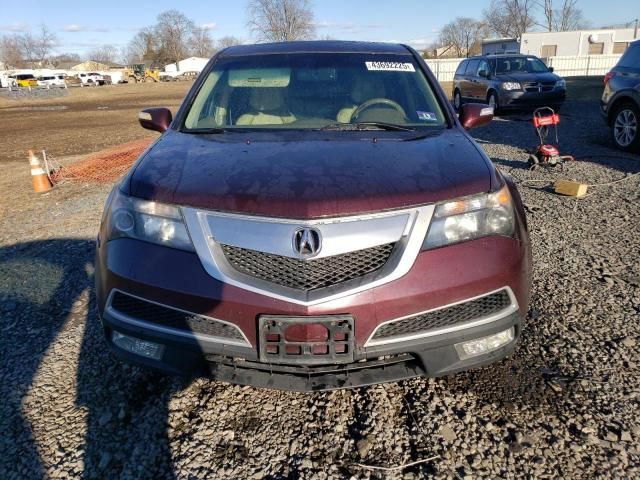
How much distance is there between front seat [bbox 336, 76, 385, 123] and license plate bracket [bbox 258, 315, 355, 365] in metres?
1.77

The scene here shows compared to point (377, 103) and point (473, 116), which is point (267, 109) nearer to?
point (377, 103)

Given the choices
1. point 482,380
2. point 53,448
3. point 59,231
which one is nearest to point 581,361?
point 482,380

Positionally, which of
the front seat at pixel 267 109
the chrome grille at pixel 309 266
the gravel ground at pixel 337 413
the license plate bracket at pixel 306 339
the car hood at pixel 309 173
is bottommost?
the gravel ground at pixel 337 413

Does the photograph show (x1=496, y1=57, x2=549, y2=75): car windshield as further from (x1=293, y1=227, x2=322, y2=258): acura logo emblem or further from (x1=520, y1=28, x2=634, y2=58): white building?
(x1=520, y1=28, x2=634, y2=58): white building

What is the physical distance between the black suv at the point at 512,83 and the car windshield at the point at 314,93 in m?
10.8

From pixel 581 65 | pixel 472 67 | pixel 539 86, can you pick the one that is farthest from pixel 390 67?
pixel 581 65

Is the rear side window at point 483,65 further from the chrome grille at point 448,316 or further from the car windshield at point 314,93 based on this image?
the chrome grille at point 448,316

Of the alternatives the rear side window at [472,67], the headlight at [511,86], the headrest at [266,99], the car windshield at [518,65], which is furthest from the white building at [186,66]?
the headrest at [266,99]

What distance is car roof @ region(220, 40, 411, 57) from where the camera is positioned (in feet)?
11.7

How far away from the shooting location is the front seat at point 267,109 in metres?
3.18

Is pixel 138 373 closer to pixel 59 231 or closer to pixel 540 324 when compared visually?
pixel 540 324

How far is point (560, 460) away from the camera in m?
1.99

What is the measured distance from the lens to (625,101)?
7.87 metres

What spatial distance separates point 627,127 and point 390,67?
6320mm
